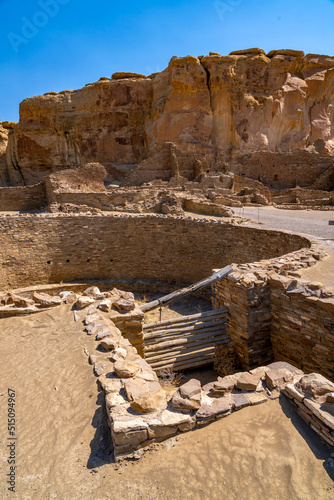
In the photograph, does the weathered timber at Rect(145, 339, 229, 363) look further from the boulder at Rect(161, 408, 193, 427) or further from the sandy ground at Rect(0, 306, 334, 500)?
the boulder at Rect(161, 408, 193, 427)

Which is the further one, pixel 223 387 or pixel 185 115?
pixel 185 115

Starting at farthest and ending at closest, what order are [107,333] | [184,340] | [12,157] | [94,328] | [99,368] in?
[12,157]
[184,340]
[94,328]
[107,333]
[99,368]

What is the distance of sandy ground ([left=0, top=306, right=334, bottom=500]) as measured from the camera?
2387 millimetres

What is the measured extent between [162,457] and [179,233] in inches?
359

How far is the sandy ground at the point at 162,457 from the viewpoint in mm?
2387

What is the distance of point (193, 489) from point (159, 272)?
32.3 feet

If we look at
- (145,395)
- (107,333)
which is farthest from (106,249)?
(145,395)

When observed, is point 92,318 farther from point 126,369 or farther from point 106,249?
point 106,249

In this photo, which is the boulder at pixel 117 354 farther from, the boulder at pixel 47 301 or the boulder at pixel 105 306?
the boulder at pixel 47 301

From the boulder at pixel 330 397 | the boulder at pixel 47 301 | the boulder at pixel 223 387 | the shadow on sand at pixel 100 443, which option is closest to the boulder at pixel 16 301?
the boulder at pixel 47 301

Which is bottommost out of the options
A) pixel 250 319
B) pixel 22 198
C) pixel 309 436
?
pixel 250 319

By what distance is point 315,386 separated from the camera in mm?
3096

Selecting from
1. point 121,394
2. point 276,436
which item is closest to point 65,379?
point 121,394

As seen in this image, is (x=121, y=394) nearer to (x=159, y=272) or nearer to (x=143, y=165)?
(x=159, y=272)
